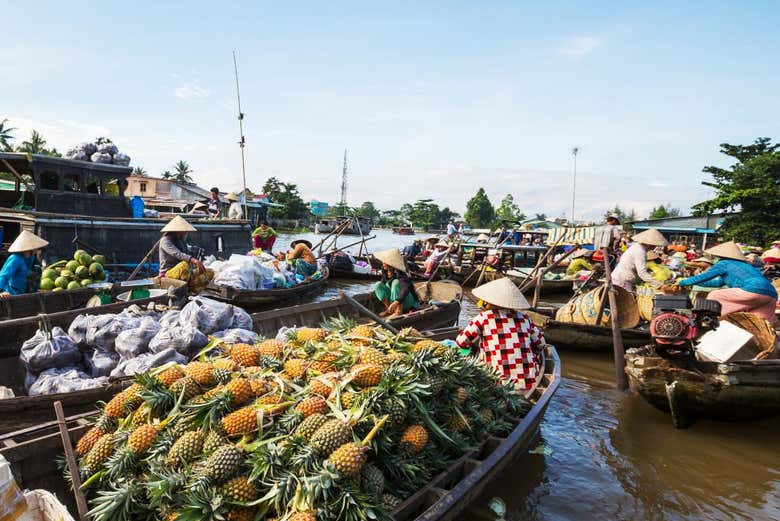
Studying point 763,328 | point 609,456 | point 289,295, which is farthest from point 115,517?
point 289,295

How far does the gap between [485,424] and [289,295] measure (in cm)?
905

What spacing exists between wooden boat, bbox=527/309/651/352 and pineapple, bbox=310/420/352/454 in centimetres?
702

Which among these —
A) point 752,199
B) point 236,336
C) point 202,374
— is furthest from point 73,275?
point 752,199

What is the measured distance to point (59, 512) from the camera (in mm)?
2324

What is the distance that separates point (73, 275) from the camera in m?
8.23

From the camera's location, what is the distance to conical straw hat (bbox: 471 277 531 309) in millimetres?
4609

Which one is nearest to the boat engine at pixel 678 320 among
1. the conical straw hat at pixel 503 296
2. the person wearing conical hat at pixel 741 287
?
the person wearing conical hat at pixel 741 287

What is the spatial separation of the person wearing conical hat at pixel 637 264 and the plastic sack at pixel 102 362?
28.9 ft

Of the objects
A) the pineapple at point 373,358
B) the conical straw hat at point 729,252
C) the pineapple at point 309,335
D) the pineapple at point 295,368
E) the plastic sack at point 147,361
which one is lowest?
the plastic sack at point 147,361

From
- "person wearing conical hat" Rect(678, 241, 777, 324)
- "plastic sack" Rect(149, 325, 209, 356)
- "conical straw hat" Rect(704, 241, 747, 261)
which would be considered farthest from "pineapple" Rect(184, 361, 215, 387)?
"conical straw hat" Rect(704, 241, 747, 261)

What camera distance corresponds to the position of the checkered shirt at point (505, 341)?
4777mm

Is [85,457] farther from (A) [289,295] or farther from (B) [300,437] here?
(A) [289,295]

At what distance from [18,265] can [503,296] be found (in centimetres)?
754

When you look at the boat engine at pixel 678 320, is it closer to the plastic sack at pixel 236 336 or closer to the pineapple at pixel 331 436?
the pineapple at pixel 331 436
